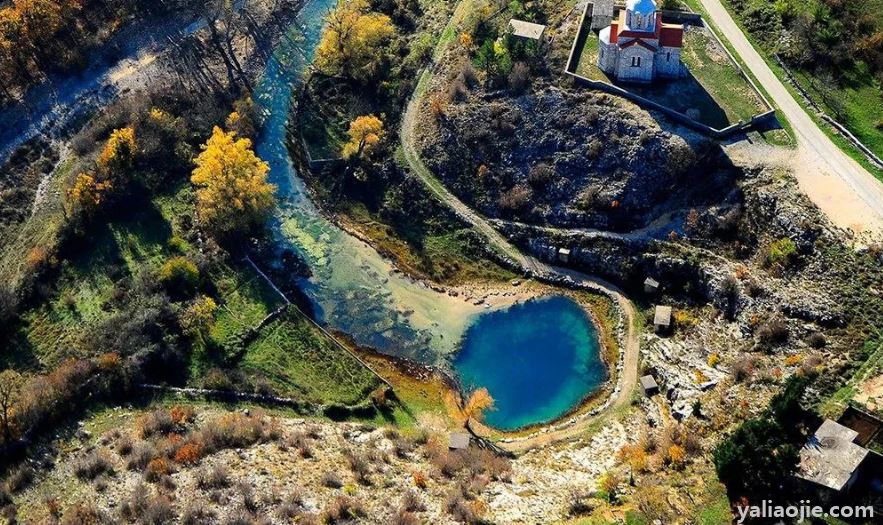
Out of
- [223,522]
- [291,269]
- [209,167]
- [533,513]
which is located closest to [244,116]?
[209,167]

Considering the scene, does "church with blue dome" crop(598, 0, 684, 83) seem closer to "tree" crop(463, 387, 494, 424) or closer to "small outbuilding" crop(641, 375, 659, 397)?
"small outbuilding" crop(641, 375, 659, 397)

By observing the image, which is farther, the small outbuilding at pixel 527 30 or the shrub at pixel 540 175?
the small outbuilding at pixel 527 30

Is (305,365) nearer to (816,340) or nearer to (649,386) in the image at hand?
(649,386)

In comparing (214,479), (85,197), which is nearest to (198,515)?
(214,479)

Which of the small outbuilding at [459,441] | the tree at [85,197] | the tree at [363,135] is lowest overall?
the small outbuilding at [459,441]

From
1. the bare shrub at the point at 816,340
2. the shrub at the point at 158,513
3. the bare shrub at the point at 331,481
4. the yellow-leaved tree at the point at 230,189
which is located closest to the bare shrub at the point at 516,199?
the yellow-leaved tree at the point at 230,189

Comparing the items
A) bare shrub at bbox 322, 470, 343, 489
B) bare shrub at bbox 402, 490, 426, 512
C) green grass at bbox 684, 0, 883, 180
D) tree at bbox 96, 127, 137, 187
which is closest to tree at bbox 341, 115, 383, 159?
tree at bbox 96, 127, 137, 187

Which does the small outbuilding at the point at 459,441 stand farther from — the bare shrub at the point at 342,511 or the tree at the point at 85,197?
the tree at the point at 85,197

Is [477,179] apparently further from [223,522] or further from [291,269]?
[223,522]
